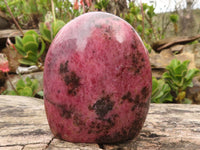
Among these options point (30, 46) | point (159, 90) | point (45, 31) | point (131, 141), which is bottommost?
point (159, 90)

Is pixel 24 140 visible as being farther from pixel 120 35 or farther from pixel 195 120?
pixel 195 120

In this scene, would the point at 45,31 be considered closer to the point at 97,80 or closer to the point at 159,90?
the point at 159,90

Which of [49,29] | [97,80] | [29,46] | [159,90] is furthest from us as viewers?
[49,29]

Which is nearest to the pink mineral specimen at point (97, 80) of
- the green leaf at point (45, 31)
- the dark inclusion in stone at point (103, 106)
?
the dark inclusion in stone at point (103, 106)

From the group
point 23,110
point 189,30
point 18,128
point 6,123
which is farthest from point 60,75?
point 189,30

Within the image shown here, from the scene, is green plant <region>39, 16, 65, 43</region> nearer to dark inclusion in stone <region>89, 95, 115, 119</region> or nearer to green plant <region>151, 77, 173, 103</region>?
green plant <region>151, 77, 173, 103</region>

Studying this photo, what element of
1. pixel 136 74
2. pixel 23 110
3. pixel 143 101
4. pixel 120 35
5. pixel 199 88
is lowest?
pixel 199 88

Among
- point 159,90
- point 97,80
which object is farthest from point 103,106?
point 159,90
